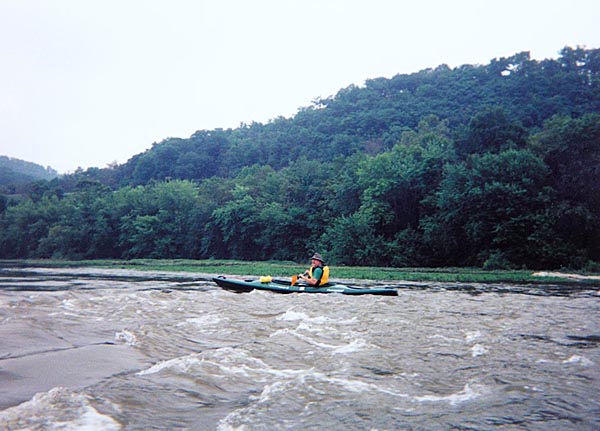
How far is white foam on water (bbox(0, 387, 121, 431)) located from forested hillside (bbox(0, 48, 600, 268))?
86.5 ft

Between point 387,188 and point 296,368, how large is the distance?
30.8 meters

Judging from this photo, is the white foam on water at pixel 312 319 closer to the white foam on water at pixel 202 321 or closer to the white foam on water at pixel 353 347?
the white foam on water at pixel 202 321

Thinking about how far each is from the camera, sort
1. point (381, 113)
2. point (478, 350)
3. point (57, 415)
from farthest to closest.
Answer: point (381, 113) → point (478, 350) → point (57, 415)

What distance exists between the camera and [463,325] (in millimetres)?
9727

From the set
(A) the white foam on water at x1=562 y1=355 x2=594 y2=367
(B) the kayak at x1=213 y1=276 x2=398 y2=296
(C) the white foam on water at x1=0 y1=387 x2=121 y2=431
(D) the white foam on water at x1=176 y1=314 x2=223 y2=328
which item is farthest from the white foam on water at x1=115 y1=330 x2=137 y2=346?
(B) the kayak at x1=213 y1=276 x2=398 y2=296

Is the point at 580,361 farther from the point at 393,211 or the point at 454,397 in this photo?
the point at 393,211

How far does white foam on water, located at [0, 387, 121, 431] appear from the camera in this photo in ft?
14.5

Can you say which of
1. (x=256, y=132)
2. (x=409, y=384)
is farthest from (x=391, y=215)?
(x=256, y=132)

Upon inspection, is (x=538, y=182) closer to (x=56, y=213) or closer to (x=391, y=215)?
(x=391, y=215)

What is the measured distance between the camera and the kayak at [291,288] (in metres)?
14.2

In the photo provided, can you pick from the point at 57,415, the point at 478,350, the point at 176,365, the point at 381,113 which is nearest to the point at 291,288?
the point at 478,350

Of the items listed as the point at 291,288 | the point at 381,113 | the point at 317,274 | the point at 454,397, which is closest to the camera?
the point at 454,397

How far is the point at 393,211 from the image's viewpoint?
36438 mm

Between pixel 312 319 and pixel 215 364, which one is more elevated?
pixel 312 319
